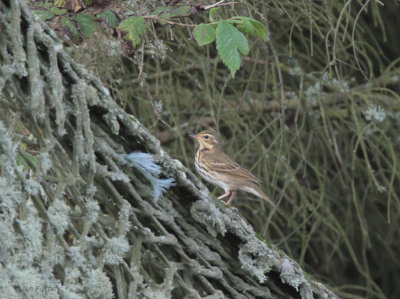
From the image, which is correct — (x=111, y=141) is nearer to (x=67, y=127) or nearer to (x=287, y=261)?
(x=67, y=127)

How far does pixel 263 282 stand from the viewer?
5.54 ft

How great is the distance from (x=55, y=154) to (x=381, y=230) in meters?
4.18

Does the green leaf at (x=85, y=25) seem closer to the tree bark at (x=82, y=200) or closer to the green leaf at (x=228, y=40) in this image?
the green leaf at (x=228, y=40)

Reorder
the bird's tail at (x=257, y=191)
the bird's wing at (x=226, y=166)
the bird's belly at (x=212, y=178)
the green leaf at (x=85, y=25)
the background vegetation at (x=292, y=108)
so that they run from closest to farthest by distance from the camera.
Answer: the green leaf at (x=85, y=25) < the background vegetation at (x=292, y=108) < the bird's tail at (x=257, y=191) < the bird's wing at (x=226, y=166) < the bird's belly at (x=212, y=178)

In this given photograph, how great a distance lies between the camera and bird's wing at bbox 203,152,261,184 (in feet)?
12.7

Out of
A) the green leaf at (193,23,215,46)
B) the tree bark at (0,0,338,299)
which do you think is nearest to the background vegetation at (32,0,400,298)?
the green leaf at (193,23,215,46)

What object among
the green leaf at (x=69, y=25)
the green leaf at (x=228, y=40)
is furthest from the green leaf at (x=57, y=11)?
the green leaf at (x=228, y=40)

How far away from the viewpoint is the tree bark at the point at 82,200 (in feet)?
3.99

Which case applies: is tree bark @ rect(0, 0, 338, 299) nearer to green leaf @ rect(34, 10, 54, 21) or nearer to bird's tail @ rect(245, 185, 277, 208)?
green leaf @ rect(34, 10, 54, 21)

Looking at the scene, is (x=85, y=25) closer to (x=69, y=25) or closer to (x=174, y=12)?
(x=69, y=25)

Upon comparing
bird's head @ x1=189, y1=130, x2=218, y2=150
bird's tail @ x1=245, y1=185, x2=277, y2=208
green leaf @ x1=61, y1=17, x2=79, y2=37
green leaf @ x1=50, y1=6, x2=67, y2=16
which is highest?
green leaf @ x1=50, y1=6, x2=67, y2=16

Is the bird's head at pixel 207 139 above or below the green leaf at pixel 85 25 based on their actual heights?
below

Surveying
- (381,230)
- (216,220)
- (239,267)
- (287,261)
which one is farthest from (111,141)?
(381,230)

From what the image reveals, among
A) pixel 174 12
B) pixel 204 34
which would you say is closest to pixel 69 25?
pixel 174 12
